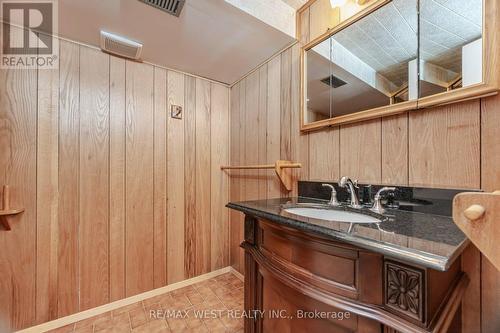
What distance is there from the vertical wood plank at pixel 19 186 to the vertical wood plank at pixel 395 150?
1.98 meters

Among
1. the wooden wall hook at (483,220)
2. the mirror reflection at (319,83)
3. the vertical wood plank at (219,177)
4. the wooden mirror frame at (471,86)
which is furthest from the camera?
the vertical wood plank at (219,177)

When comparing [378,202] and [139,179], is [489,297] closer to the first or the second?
[378,202]

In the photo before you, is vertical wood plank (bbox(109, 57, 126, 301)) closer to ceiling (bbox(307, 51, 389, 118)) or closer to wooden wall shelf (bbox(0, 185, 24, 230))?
wooden wall shelf (bbox(0, 185, 24, 230))

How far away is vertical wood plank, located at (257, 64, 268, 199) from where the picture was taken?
1681mm

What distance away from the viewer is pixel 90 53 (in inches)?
58.1

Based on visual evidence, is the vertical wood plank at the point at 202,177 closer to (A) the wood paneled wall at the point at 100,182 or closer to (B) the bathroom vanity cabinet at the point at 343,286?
(A) the wood paneled wall at the point at 100,182

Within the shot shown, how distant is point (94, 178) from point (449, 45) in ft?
6.69

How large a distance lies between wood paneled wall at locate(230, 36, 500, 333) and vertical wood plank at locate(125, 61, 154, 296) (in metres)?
0.84

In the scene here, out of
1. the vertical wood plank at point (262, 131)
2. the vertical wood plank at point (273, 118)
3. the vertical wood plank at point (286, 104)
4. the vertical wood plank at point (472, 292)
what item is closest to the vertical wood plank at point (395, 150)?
the vertical wood plank at point (472, 292)

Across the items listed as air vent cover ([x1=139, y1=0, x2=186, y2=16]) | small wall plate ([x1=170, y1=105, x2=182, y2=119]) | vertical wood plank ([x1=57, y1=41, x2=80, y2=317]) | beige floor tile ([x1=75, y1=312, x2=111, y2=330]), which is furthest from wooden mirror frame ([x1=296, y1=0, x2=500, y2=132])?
beige floor tile ([x1=75, y1=312, x2=111, y2=330])

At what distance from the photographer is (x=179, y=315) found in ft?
4.80

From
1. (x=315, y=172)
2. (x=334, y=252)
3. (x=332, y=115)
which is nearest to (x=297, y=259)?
(x=334, y=252)

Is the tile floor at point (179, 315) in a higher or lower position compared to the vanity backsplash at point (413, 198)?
lower

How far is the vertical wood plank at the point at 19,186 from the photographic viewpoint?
123 cm
